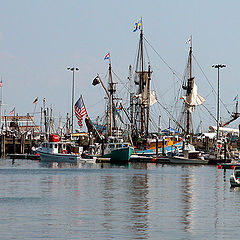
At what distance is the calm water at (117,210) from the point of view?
36.6m

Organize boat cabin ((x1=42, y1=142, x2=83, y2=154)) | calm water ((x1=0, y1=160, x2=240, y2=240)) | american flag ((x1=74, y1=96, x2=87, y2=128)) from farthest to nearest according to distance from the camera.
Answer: boat cabin ((x1=42, y1=142, x2=83, y2=154)) < american flag ((x1=74, y1=96, x2=87, y2=128)) < calm water ((x1=0, y1=160, x2=240, y2=240))

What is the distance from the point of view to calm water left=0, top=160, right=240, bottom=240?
36594 mm

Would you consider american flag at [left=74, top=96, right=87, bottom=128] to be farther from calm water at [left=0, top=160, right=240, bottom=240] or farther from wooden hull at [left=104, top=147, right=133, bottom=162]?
calm water at [left=0, top=160, right=240, bottom=240]

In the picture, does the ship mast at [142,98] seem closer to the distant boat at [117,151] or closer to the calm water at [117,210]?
the distant boat at [117,151]

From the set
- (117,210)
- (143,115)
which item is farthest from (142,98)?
(117,210)

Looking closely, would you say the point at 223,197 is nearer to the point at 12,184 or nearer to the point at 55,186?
the point at 55,186

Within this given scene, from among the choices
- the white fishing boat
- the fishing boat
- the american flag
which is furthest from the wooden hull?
the american flag

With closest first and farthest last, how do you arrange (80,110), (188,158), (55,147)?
(188,158)
(80,110)
(55,147)

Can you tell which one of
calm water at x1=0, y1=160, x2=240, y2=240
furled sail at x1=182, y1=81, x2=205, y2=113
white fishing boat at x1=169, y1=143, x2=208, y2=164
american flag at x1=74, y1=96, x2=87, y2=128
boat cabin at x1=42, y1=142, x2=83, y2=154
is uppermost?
furled sail at x1=182, y1=81, x2=205, y2=113

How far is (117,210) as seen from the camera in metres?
46.2

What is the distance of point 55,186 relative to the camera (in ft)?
219

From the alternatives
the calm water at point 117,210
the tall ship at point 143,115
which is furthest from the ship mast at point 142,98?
the calm water at point 117,210

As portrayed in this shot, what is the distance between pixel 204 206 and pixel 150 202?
445cm

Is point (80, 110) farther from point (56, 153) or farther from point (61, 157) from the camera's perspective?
point (61, 157)
